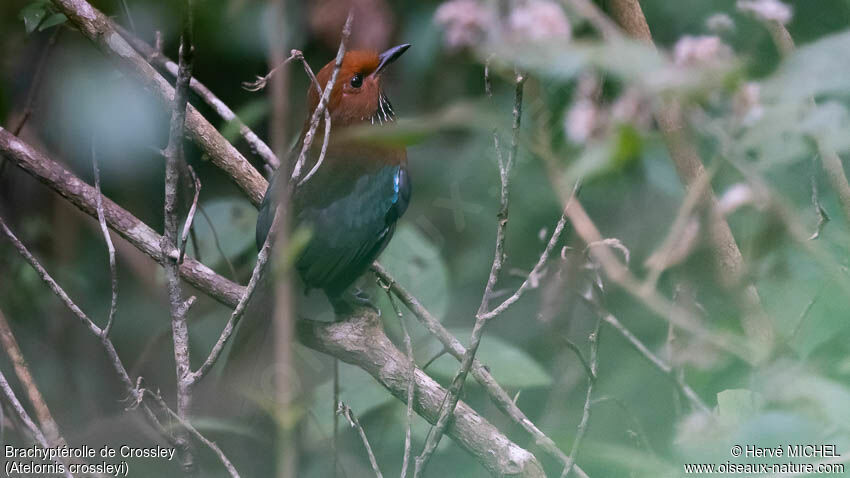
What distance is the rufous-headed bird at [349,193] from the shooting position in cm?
263

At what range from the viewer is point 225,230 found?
8.89 ft

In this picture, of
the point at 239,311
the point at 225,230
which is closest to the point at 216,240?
the point at 225,230

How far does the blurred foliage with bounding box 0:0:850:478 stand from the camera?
2.75ft

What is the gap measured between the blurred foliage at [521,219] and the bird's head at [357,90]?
0.08 metres

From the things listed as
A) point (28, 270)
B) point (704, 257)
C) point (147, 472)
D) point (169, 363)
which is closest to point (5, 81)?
point (28, 270)

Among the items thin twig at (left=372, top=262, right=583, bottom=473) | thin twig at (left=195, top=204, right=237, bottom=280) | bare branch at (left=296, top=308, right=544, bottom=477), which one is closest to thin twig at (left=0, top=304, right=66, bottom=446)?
thin twig at (left=195, top=204, right=237, bottom=280)

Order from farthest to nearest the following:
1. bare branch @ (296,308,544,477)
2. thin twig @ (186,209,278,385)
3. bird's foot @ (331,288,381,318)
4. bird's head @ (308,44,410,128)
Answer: bird's head @ (308,44,410,128) → bird's foot @ (331,288,381,318) → bare branch @ (296,308,544,477) → thin twig @ (186,209,278,385)

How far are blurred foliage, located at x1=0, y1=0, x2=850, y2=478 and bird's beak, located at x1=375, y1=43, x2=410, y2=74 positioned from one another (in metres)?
0.05

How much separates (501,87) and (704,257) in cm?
140

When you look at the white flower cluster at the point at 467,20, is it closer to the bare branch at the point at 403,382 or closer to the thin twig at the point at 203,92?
the bare branch at the point at 403,382

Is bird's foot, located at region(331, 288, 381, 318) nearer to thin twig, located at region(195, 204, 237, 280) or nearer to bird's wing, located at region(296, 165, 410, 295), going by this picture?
bird's wing, located at region(296, 165, 410, 295)

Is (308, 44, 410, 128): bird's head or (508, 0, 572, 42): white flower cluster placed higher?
(508, 0, 572, 42): white flower cluster

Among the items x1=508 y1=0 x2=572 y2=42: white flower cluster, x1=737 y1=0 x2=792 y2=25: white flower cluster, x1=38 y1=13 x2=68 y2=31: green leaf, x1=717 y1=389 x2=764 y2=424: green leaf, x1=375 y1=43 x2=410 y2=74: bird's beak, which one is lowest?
x1=717 y1=389 x2=764 y2=424: green leaf

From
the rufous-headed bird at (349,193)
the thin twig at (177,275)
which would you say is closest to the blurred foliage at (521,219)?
the rufous-headed bird at (349,193)
